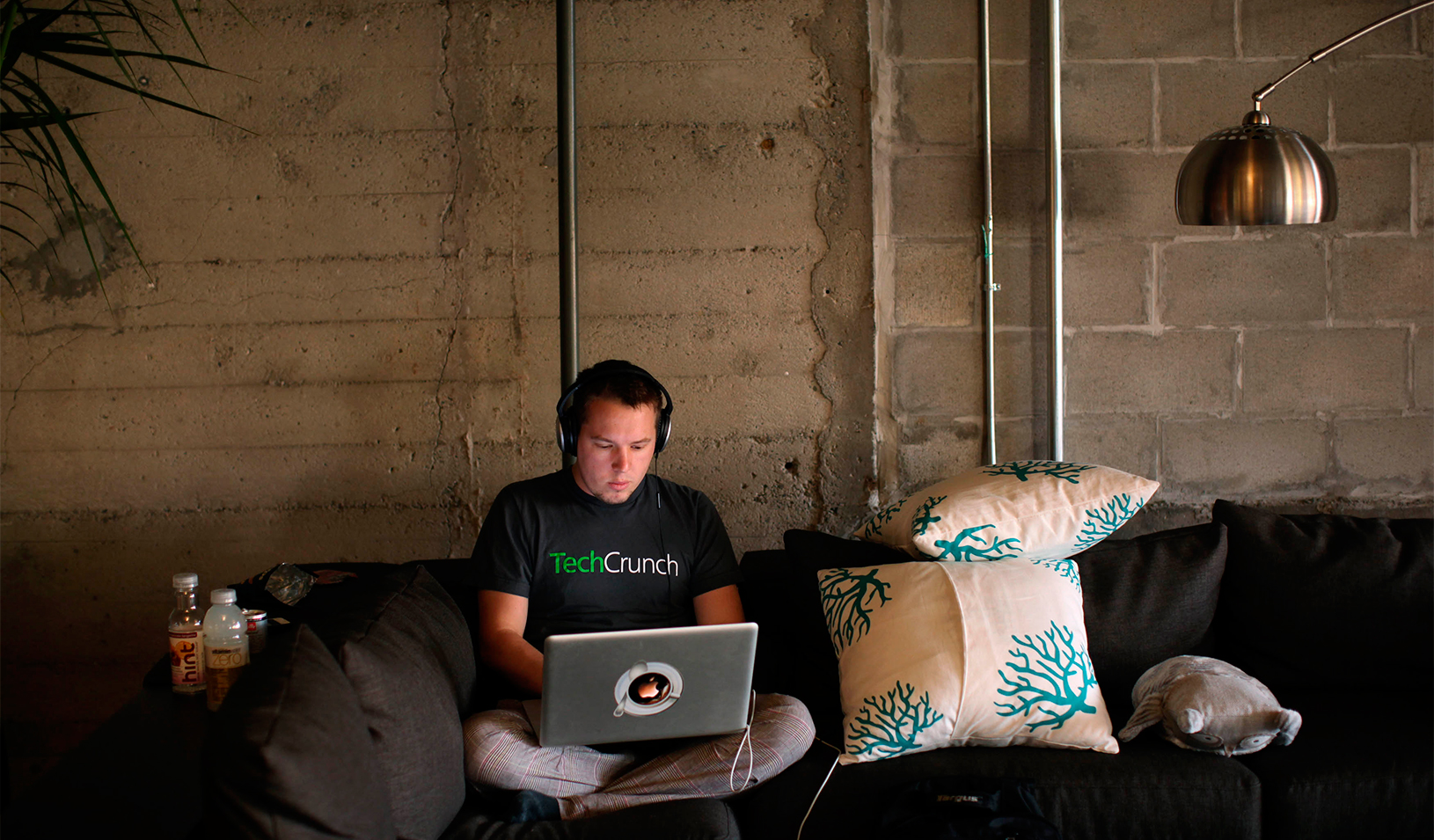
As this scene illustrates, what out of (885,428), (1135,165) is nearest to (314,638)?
(885,428)

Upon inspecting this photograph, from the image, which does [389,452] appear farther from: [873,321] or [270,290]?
[873,321]

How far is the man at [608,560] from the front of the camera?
172 cm

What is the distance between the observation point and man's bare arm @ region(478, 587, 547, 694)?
1.82 metres

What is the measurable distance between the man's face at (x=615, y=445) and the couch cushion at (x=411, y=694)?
39 cm

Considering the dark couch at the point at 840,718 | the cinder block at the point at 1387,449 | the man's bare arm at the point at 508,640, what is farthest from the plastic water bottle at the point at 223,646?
the cinder block at the point at 1387,449

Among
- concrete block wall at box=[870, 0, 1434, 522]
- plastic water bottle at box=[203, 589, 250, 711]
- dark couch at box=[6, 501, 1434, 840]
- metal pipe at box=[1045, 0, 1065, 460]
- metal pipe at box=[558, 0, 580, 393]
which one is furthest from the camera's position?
concrete block wall at box=[870, 0, 1434, 522]

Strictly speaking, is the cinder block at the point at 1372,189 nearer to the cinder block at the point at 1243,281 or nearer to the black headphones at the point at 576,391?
the cinder block at the point at 1243,281

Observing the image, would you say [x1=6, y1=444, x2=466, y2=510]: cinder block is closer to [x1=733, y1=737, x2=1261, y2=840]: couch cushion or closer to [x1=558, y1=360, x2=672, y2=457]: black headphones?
[x1=558, y1=360, x2=672, y2=457]: black headphones

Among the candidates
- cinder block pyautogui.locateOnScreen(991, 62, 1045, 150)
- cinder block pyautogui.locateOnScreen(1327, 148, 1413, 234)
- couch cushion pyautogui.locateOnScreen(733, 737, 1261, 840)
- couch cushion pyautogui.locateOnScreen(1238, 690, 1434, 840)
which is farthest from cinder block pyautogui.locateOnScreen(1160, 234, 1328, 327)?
couch cushion pyautogui.locateOnScreen(733, 737, 1261, 840)

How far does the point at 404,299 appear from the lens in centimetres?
252

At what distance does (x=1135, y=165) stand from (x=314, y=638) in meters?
2.20

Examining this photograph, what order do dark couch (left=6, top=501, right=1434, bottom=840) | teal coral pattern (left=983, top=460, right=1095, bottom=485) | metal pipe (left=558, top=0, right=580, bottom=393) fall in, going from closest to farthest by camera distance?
dark couch (left=6, top=501, right=1434, bottom=840)
teal coral pattern (left=983, top=460, right=1095, bottom=485)
metal pipe (left=558, top=0, right=580, bottom=393)

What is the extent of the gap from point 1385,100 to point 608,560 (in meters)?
2.25

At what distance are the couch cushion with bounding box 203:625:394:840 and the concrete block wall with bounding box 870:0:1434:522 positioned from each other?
160 centimetres
